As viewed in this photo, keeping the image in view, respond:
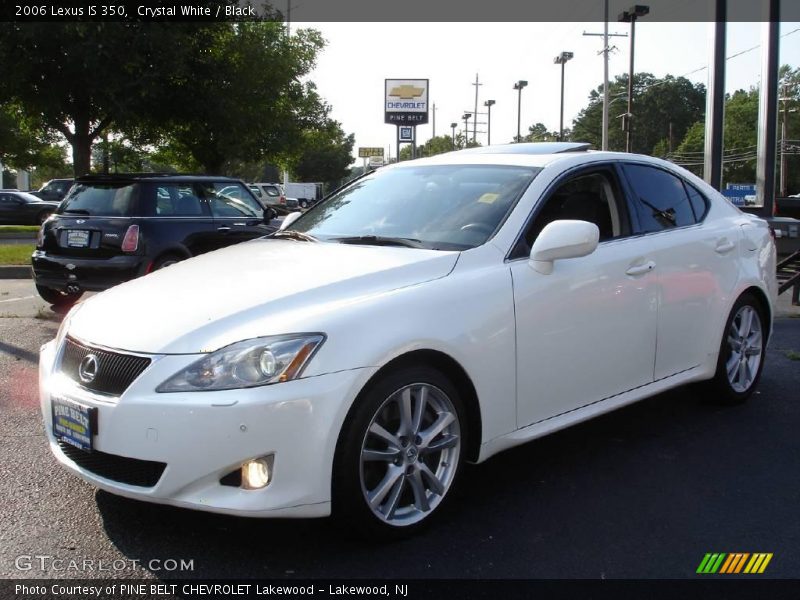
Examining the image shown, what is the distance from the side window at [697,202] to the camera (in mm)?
5156

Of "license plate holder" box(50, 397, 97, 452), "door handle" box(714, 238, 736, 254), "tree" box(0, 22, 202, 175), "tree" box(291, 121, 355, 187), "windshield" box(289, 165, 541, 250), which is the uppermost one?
"tree" box(291, 121, 355, 187)

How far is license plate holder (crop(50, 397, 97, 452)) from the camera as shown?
10.2 ft

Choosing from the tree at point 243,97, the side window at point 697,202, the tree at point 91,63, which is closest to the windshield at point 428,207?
the side window at point 697,202

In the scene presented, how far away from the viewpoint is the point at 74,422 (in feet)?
10.5

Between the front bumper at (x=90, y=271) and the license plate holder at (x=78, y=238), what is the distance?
0.15m

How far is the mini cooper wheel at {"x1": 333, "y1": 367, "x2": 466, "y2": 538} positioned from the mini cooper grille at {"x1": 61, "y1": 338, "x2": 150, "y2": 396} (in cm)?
82

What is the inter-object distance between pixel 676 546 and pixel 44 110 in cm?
1233

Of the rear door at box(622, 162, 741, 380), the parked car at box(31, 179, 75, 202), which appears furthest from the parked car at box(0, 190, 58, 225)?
the rear door at box(622, 162, 741, 380)

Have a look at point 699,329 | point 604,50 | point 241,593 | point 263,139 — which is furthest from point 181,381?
point 604,50

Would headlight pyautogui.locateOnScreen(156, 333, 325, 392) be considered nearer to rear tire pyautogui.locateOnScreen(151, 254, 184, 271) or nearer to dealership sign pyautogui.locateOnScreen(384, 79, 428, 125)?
rear tire pyautogui.locateOnScreen(151, 254, 184, 271)

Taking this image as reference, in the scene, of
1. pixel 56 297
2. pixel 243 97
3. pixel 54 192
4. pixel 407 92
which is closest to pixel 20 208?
pixel 54 192

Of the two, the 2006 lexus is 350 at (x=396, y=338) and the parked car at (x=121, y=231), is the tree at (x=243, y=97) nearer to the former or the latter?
the parked car at (x=121, y=231)

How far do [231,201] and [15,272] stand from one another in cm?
527

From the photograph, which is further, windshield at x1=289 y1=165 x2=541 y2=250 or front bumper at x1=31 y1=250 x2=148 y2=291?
front bumper at x1=31 y1=250 x2=148 y2=291
